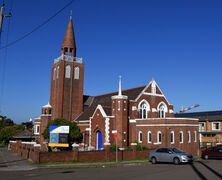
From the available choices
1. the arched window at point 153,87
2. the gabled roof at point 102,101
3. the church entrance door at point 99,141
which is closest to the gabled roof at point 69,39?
the gabled roof at point 102,101

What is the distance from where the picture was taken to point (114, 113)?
4312 cm

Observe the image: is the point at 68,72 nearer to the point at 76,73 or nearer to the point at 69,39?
the point at 76,73

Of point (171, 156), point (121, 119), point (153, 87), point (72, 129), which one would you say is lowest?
point (171, 156)

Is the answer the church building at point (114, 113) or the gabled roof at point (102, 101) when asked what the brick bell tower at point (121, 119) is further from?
the gabled roof at point (102, 101)

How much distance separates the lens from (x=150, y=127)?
41.5 meters

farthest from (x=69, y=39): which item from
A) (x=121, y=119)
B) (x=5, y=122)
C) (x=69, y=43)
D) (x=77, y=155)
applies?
(x=5, y=122)

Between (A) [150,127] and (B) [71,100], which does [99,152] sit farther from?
(B) [71,100]

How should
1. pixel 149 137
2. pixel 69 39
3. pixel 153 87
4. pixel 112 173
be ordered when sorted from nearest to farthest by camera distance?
pixel 112 173 < pixel 149 137 < pixel 153 87 < pixel 69 39

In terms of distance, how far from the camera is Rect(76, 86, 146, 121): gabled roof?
1861 inches

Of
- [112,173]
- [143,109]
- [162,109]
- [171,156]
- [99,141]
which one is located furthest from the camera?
[162,109]

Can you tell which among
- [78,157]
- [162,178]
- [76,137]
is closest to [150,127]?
[76,137]

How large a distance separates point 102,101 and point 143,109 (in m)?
8.94

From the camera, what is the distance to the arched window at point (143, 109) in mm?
46688

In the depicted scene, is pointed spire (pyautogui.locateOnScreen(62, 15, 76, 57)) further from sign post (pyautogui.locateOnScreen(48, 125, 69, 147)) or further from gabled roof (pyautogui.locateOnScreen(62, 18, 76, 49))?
sign post (pyautogui.locateOnScreen(48, 125, 69, 147))
